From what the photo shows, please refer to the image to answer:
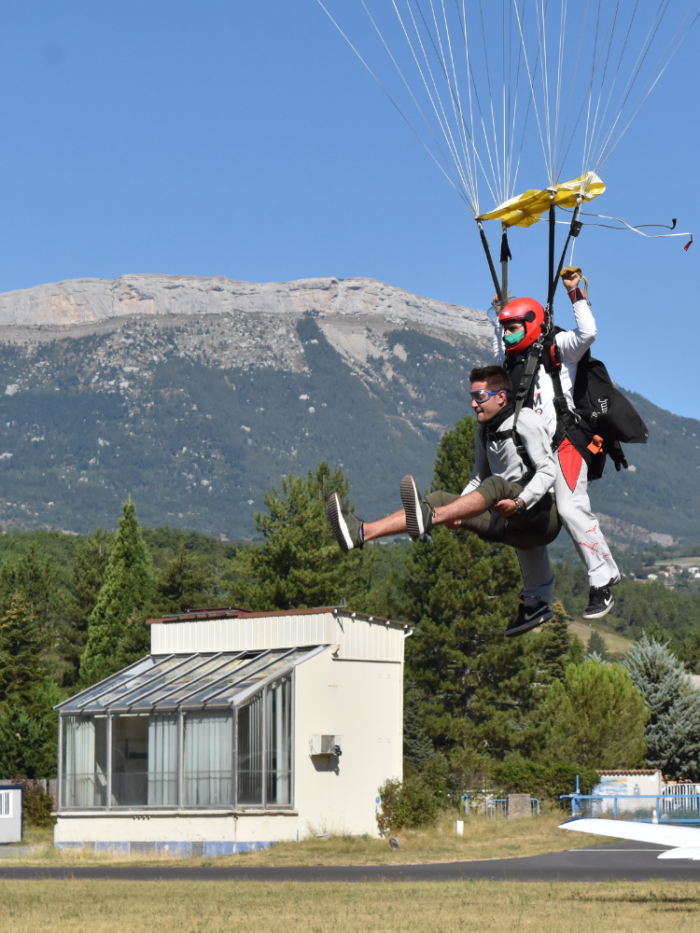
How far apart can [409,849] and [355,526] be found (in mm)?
30229

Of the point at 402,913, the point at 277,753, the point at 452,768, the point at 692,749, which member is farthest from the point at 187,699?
the point at 692,749

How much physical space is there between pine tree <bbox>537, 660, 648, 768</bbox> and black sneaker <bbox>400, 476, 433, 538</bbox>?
160ft

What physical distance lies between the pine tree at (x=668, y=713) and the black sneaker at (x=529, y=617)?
5122 cm

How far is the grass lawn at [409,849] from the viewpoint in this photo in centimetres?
3394

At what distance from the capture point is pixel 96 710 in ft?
133

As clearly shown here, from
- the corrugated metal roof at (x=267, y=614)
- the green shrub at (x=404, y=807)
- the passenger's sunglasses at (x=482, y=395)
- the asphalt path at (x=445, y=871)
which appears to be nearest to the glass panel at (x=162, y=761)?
the asphalt path at (x=445, y=871)

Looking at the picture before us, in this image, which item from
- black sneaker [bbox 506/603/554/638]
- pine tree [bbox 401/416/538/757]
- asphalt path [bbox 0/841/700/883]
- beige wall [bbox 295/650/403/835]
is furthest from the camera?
pine tree [bbox 401/416/538/757]

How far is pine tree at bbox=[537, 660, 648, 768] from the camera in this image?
5519 centimetres

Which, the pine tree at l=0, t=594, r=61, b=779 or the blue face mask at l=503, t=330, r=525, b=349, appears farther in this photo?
the pine tree at l=0, t=594, r=61, b=779

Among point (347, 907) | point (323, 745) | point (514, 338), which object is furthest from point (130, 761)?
point (514, 338)

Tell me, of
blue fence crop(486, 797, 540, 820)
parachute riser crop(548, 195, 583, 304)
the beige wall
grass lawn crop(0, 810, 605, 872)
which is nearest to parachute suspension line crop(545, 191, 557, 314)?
parachute riser crop(548, 195, 583, 304)

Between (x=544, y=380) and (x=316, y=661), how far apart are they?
3125 cm

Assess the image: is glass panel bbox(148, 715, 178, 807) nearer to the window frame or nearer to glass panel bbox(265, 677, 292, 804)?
the window frame

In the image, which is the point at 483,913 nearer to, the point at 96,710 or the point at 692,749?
the point at 96,710
